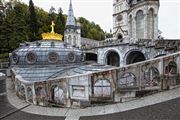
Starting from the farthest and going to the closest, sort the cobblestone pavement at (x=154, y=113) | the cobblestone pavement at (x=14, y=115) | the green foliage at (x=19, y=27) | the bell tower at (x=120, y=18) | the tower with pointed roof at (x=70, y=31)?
the bell tower at (x=120, y=18) → the tower with pointed roof at (x=70, y=31) → the green foliage at (x=19, y=27) → the cobblestone pavement at (x=14, y=115) → the cobblestone pavement at (x=154, y=113)

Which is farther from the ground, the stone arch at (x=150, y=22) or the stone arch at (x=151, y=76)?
the stone arch at (x=150, y=22)

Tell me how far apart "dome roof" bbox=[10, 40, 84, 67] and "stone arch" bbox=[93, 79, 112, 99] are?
35.4 ft

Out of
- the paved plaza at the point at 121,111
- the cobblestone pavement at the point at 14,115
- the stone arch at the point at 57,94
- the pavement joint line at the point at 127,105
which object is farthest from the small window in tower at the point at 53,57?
the pavement joint line at the point at 127,105

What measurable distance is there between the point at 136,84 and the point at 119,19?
55641mm

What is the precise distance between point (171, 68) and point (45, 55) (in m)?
14.0

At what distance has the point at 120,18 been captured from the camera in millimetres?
61031

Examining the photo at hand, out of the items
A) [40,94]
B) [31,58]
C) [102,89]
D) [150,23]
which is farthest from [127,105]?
[150,23]

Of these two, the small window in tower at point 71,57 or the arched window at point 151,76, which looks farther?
the small window in tower at point 71,57

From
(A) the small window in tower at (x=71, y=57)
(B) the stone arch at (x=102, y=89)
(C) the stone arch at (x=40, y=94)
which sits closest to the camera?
(B) the stone arch at (x=102, y=89)

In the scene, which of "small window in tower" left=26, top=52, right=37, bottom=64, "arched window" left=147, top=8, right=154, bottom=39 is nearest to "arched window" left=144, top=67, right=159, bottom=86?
"small window in tower" left=26, top=52, right=37, bottom=64

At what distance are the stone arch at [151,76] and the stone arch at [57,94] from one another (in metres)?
4.83

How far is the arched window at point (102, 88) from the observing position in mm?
9320

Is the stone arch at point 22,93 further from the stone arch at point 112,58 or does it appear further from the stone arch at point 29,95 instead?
the stone arch at point 112,58

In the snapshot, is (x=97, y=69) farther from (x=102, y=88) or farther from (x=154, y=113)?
(x=154, y=113)
